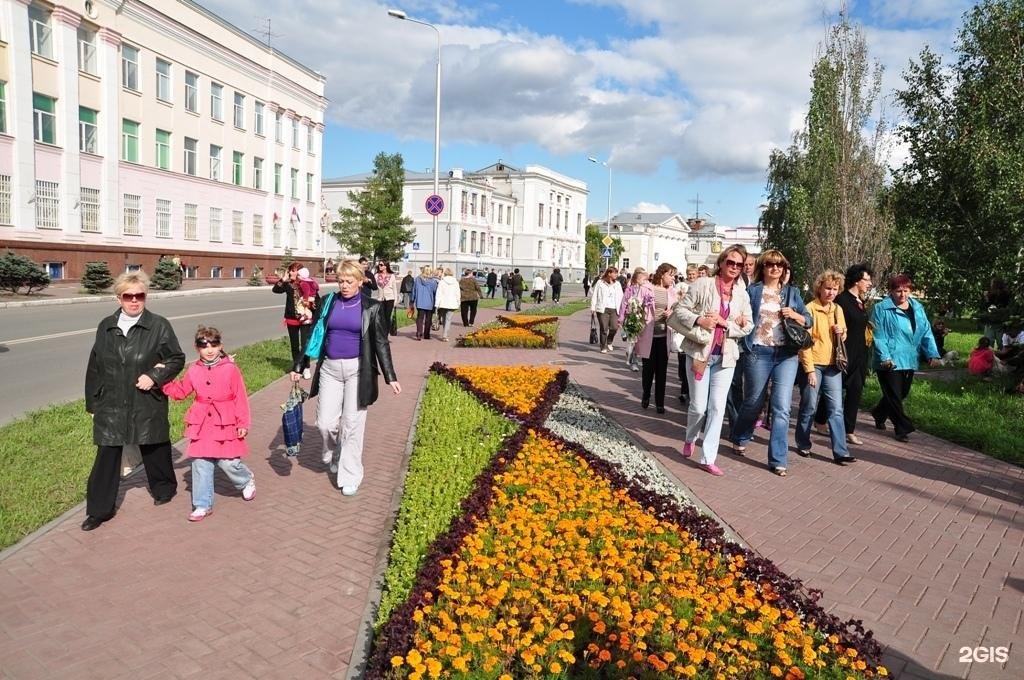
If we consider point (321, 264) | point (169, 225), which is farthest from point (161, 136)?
point (321, 264)

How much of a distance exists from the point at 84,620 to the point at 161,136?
37225 millimetres

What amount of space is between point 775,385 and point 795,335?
548mm

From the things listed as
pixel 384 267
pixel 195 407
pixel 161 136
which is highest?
pixel 161 136

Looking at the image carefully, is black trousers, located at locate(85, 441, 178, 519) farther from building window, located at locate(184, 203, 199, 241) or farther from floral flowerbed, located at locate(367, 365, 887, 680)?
building window, located at locate(184, 203, 199, 241)

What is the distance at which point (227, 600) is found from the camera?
403cm

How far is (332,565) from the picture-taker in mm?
4531

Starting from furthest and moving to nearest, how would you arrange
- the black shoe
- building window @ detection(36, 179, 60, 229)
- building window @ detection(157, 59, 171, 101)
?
1. building window @ detection(157, 59, 171, 101)
2. building window @ detection(36, 179, 60, 229)
3. the black shoe

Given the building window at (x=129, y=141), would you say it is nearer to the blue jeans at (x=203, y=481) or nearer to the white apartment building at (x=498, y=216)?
the blue jeans at (x=203, y=481)

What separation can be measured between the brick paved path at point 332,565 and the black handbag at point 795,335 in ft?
3.98

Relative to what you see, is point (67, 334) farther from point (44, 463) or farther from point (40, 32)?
point (40, 32)

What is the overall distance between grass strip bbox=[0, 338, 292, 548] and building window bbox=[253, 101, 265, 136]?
126 feet

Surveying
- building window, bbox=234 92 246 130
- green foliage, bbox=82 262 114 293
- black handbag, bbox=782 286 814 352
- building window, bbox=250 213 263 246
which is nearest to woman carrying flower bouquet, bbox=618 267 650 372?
black handbag, bbox=782 286 814 352

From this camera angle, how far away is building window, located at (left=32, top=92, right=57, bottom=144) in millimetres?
27812

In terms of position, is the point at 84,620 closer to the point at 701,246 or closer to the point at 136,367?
→ the point at 136,367
